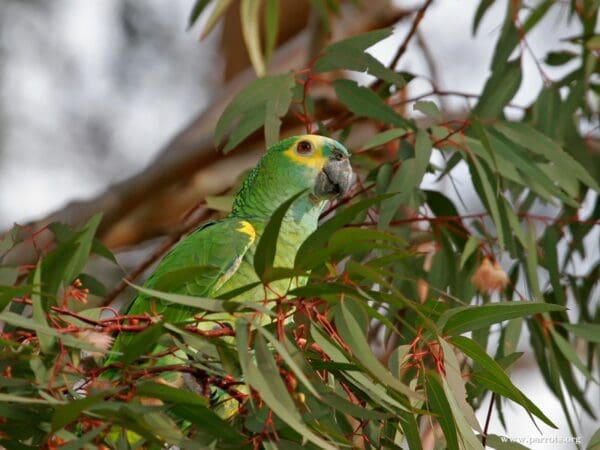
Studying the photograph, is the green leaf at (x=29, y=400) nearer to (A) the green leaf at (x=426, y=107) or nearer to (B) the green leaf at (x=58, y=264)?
(B) the green leaf at (x=58, y=264)

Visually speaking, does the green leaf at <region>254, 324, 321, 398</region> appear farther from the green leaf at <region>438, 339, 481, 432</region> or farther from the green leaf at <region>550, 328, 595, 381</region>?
the green leaf at <region>550, 328, 595, 381</region>

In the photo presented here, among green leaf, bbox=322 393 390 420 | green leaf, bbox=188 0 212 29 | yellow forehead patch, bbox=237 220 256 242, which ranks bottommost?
green leaf, bbox=322 393 390 420

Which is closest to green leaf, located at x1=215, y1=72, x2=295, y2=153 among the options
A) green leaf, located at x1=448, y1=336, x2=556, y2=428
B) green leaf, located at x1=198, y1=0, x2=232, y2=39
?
green leaf, located at x1=198, y1=0, x2=232, y2=39

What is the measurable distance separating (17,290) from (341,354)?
38cm

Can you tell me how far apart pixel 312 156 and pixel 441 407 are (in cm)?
71

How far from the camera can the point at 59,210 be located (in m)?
2.71

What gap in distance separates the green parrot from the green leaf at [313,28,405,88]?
15cm

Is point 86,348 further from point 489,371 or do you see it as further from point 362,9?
point 362,9

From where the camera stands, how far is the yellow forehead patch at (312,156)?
1.82m

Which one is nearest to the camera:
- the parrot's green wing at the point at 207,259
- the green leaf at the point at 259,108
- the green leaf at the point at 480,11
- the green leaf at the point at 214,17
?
the parrot's green wing at the point at 207,259

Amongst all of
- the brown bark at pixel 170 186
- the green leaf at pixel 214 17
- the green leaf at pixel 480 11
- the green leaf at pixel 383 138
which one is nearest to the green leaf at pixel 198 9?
the green leaf at pixel 214 17

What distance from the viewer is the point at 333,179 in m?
1.81

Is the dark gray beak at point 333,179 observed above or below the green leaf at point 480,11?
below

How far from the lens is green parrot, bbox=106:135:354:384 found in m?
1.70
